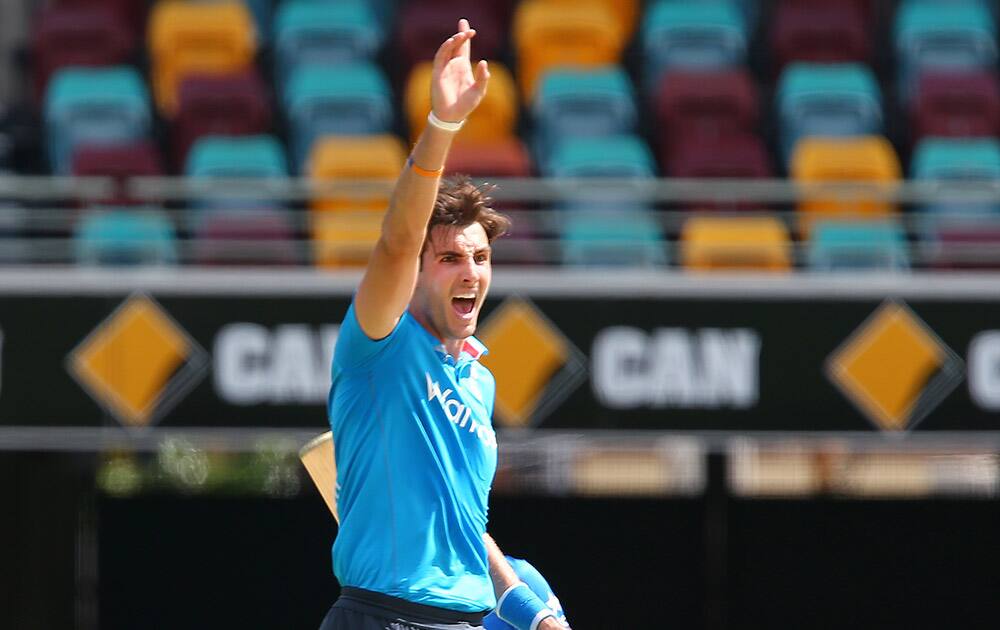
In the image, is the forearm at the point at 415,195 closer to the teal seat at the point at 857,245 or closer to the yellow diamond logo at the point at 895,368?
the yellow diamond logo at the point at 895,368

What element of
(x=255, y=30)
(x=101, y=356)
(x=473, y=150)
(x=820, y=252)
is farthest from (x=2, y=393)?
(x=255, y=30)

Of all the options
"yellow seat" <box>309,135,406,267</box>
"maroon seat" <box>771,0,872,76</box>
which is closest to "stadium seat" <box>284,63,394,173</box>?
"yellow seat" <box>309,135,406,267</box>

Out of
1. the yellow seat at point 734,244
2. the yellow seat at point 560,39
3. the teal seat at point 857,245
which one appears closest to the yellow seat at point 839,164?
the teal seat at point 857,245

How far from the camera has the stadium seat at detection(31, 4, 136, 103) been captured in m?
15.6

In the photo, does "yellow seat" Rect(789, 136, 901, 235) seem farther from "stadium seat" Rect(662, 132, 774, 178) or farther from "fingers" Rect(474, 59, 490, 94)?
"fingers" Rect(474, 59, 490, 94)

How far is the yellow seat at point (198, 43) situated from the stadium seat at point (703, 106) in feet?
11.7

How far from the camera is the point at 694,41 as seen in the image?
15266mm

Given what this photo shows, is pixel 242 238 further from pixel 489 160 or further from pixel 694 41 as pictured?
pixel 694 41

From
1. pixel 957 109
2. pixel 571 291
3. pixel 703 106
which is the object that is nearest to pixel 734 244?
pixel 571 291

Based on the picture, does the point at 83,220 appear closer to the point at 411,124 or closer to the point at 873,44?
the point at 411,124

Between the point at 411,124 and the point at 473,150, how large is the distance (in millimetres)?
1472

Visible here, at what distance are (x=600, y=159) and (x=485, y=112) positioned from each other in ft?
3.64

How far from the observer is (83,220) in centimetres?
1262

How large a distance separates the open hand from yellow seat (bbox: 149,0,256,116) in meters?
11.3
